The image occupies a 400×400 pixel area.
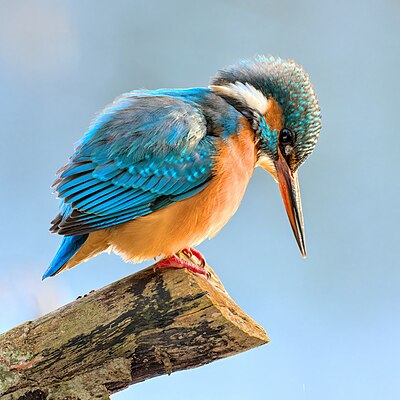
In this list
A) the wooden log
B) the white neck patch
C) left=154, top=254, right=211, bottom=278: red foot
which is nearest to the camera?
the wooden log

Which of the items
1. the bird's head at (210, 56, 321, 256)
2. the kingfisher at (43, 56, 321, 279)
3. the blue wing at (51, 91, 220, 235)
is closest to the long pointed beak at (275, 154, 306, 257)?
the bird's head at (210, 56, 321, 256)

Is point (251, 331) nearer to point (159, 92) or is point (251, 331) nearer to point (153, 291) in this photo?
point (153, 291)

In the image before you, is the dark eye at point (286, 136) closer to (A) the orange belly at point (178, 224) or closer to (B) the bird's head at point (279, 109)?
(B) the bird's head at point (279, 109)

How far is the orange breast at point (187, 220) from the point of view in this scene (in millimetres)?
1349

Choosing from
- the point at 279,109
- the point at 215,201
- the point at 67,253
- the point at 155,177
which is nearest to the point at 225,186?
the point at 215,201

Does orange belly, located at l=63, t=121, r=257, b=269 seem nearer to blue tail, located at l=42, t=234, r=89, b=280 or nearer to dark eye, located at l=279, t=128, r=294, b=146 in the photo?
blue tail, located at l=42, t=234, r=89, b=280

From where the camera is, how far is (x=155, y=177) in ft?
4.44

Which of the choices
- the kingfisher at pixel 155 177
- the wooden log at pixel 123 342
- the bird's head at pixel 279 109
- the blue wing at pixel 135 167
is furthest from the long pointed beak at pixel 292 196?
the wooden log at pixel 123 342

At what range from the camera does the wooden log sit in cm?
115

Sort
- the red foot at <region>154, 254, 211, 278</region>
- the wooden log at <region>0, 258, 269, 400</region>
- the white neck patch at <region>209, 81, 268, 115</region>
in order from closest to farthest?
the wooden log at <region>0, 258, 269, 400</region>, the red foot at <region>154, 254, 211, 278</region>, the white neck patch at <region>209, 81, 268, 115</region>

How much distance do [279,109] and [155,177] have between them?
381 millimetres

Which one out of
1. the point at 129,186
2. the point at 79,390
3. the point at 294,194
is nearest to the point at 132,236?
the point at 129,186

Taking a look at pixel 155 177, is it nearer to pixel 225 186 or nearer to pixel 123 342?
pixel 225 186

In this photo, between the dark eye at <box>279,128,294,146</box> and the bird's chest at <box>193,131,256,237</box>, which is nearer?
the bird's chest at <box>193,131,256,237</box>
